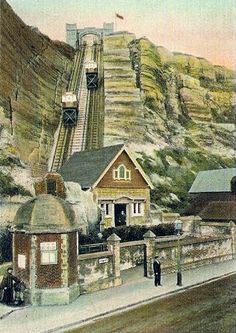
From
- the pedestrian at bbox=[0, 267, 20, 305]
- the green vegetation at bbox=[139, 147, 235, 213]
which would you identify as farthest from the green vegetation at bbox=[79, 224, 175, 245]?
the pedestrian at bbox=[0, 267, 20, 305]

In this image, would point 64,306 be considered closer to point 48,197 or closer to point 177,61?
point 48,197

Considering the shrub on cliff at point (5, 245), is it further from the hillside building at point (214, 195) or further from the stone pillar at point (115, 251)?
the hillside building at point (214, 195)

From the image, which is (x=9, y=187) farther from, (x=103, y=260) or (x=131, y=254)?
(x=131, y=254)

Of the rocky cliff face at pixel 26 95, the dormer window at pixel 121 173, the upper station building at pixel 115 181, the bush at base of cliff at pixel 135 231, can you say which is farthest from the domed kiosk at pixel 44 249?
the dormer window at pixel 121 173

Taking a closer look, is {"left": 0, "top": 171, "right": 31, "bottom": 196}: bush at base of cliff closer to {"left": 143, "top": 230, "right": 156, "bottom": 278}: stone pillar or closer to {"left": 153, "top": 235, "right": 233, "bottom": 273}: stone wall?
{"left": 143, "top": 230, "right": 156, "bottom": 278}: stone pillar

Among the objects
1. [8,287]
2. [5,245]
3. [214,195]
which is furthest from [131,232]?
[8,287]
